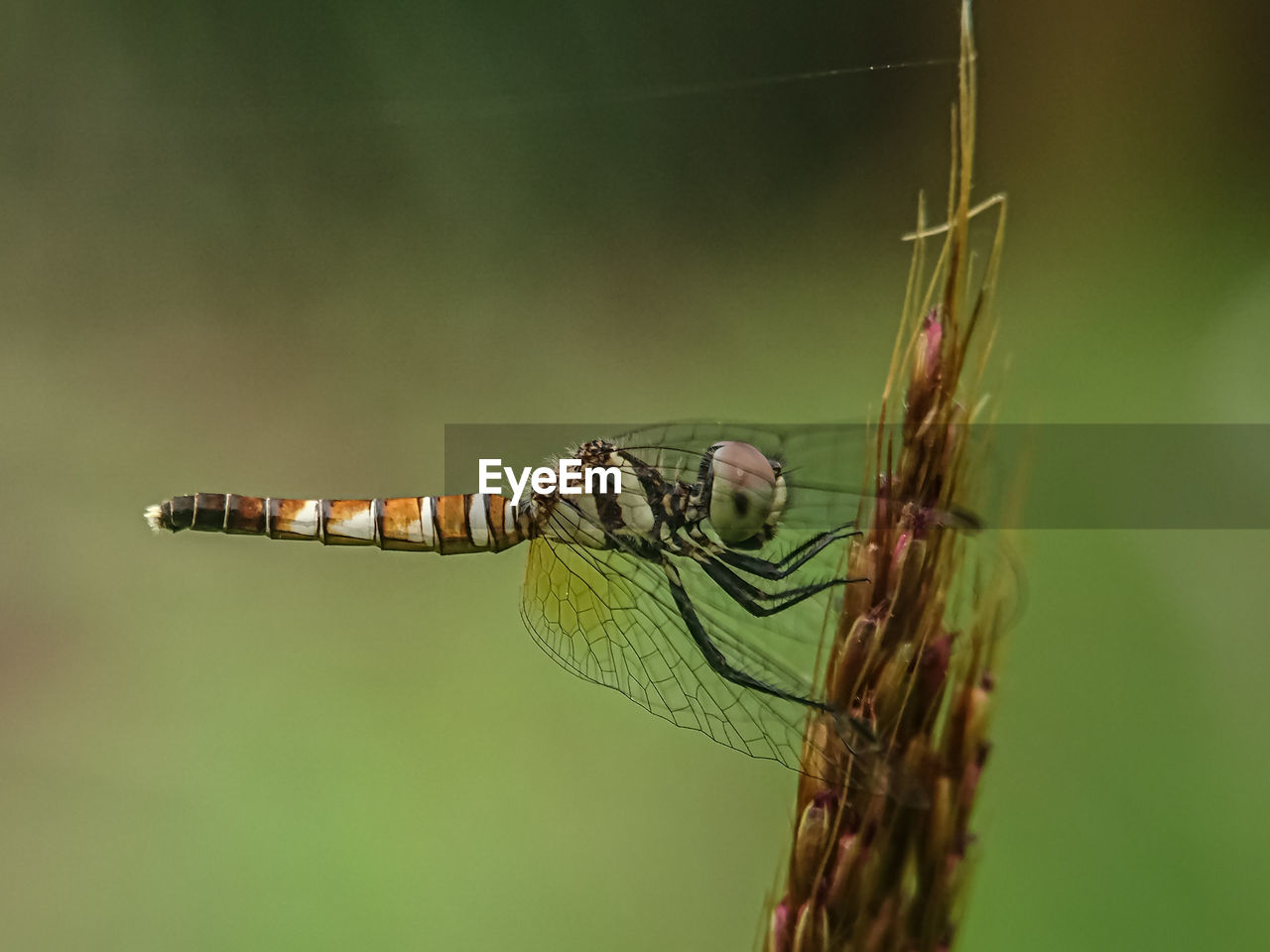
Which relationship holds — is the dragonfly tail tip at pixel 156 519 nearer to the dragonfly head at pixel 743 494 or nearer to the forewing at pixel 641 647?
the forewing at pixel 641 647

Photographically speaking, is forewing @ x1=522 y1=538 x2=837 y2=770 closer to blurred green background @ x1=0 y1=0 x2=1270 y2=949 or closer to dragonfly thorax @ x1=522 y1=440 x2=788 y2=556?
dragonfly thorax @ x1=522 y1=440 x2=788 y2=556

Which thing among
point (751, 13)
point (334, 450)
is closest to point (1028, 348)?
point (751, 13)

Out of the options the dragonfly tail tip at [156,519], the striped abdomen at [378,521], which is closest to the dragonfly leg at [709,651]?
the striped abdomen at [378,521]

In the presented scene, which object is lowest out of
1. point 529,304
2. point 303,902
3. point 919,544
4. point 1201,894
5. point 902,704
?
point 303,902

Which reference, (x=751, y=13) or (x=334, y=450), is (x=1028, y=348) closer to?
(x=751, y=13)

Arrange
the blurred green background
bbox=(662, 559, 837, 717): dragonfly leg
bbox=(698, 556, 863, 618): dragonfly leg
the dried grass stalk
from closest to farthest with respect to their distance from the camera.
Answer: the dried grass stalk < bbox=(662, 559, 837, 717): dragonfly leg < bbox=(698, 556, 863, 618): dragonfly leg < the blurred green background

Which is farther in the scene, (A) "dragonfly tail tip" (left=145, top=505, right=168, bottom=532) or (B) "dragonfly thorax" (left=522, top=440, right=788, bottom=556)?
(A) "dragonfly tail tip" (left=145, top=505, right=168, bottom=532)

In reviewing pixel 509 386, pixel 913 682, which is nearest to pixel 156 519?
pixel 913 682

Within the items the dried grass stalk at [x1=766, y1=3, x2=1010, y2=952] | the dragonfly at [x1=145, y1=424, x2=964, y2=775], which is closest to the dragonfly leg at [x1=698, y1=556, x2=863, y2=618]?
the dragonfly at [x1=145, y1=424, x2=964, y2=775]
